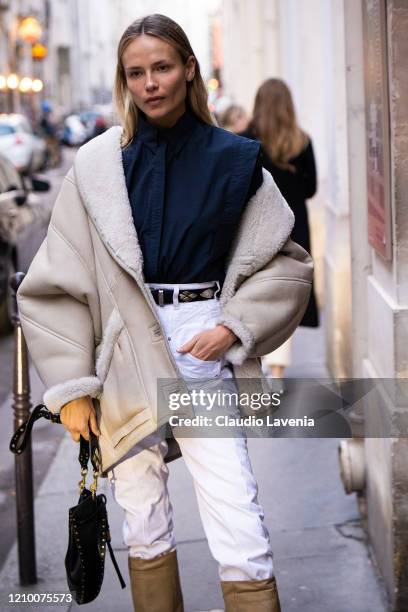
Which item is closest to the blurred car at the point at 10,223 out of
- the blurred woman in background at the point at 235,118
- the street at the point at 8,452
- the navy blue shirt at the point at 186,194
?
the street at the point at 8,452

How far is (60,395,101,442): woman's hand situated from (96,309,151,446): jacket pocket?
50 mm

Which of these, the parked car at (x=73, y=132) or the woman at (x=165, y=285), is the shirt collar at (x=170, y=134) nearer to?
the woman at (x=165, y=285)

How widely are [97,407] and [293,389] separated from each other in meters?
1.05

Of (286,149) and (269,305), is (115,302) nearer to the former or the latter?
(269,305)

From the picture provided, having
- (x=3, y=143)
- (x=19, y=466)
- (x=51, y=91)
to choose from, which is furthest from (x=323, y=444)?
(x=51, y=91)

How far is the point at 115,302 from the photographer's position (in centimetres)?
301

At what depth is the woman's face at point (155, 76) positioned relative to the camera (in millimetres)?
2951

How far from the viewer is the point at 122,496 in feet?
10.3

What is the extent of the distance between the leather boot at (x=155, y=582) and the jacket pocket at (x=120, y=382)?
40cm

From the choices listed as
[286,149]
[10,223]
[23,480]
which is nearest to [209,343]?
[23,480]

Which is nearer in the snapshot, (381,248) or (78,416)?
(78,416)

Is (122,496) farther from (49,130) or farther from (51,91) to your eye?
(51,91)

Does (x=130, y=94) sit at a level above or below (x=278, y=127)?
above

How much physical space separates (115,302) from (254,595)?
2.92 ft
